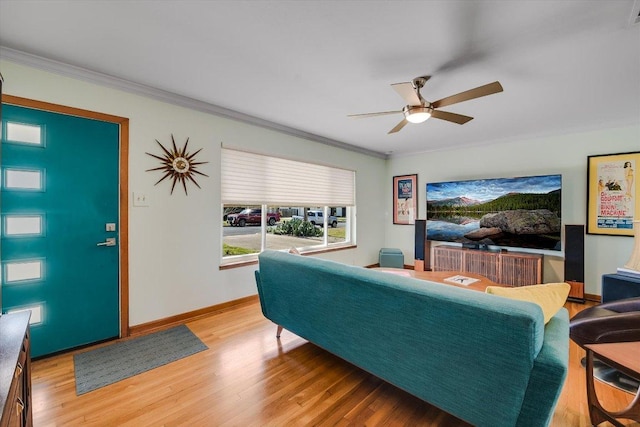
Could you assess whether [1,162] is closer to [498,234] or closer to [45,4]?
[45,4]

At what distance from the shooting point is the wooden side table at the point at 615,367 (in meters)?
1.38

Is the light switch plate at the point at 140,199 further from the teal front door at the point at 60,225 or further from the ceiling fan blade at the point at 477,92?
the ceiling fan blade at the point at 477,92

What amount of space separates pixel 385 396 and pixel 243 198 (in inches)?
99.3

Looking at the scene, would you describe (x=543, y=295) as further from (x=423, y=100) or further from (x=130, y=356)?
(x=130, y=356)

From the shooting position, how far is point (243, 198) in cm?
336

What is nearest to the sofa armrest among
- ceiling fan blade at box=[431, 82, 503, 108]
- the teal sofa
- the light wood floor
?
the teal sofa

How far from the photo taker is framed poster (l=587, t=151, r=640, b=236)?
10.7 feet

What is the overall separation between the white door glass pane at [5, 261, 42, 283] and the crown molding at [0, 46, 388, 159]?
1500 mm

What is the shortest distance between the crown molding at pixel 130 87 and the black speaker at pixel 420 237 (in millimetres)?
2648

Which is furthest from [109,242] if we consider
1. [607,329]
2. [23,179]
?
[607,329]

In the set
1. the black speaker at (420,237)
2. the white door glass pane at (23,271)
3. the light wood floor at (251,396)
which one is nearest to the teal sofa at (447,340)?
the light wood floor at (251,396)

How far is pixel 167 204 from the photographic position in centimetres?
272

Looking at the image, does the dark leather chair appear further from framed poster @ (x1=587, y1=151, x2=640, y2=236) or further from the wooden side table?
framed poster @ (x1=587, y1=151, x2=640, y2=236)

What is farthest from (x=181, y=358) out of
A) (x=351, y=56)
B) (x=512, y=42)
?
(x=512, y=42)
